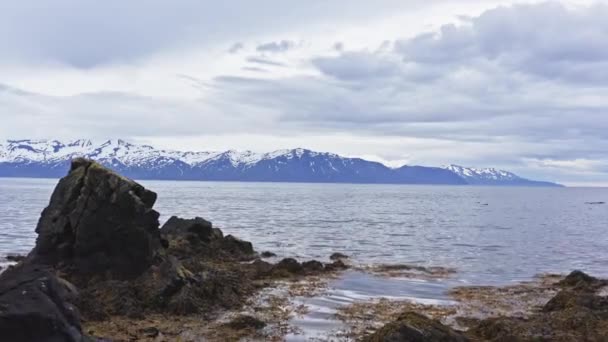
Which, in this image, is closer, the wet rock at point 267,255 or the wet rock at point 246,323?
the wet rock at point 246,323

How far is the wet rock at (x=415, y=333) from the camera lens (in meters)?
13.4

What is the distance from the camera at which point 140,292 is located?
19.0 meters

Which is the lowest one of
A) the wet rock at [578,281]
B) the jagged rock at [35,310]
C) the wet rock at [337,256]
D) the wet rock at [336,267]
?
the wet rock at [337,256]

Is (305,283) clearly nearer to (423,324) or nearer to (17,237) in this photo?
(423,324)

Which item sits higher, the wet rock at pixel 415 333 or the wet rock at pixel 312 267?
the wet rock at pixel 415 333

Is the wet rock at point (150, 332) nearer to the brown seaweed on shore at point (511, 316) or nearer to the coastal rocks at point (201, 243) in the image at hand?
the brown seaweed on shore at point (511, 316)

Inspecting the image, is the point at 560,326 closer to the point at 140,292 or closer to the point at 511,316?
the point at 511,316

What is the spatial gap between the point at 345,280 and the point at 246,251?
9910mm

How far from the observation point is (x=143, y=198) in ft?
79.2

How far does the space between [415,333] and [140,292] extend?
381 inches

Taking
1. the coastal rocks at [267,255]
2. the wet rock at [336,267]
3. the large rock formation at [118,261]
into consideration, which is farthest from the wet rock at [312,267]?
the coastal rocks at [267,255]

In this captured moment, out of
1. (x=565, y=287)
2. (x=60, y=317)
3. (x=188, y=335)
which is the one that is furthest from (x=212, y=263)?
(x=60, y=317)

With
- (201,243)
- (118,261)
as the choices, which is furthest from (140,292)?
Answer: (201,243)

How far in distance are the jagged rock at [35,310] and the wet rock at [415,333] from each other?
21.9 feet
